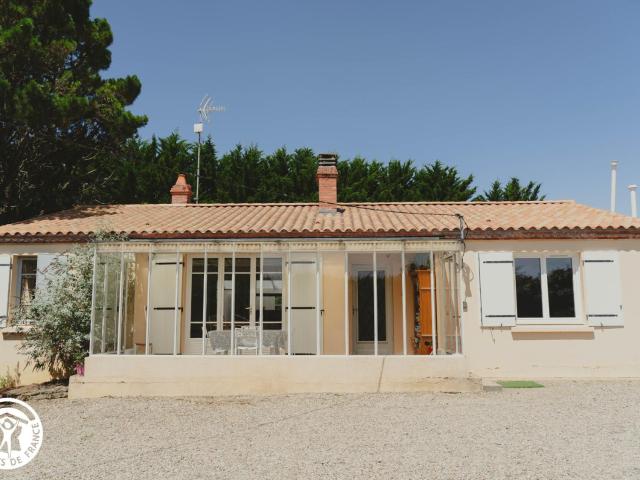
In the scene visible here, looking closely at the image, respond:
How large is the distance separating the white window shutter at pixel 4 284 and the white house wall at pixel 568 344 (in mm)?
10174

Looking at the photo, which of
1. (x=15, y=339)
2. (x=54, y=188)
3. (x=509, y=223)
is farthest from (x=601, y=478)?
(x=54, y=188)

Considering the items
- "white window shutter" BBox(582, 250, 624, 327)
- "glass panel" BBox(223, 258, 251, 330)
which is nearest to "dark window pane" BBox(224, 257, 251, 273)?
"glass panel" BBox(223, 258, 251, 330)

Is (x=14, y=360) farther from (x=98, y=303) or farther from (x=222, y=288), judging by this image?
(x=222, y=288)

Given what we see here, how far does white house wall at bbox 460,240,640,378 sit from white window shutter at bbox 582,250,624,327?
0.16m

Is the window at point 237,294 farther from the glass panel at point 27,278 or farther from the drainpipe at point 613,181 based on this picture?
the drainpipe at point 613,181

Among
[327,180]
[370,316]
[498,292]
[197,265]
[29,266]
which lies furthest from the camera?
[327,180]

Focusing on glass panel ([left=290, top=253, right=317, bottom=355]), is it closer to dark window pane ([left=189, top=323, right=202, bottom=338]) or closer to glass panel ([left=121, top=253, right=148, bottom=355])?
dark window pane ([left=189, top=323, right=202, bottom=338])

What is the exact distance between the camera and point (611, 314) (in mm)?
11391

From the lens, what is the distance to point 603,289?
11.5m

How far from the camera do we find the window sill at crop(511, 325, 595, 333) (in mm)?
11383

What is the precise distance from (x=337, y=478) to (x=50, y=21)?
15.5m

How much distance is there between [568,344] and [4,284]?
12602 millimetres

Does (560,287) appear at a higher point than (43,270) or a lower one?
lower

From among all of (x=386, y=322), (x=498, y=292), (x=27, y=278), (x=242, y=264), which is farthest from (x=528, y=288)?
(x=27, y=278)
